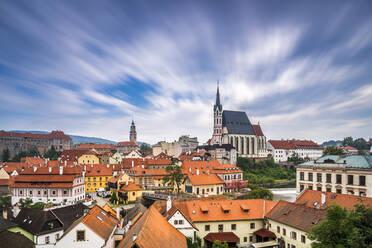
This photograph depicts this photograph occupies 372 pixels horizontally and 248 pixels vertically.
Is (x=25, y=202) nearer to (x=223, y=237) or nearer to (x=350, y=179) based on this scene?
(x=223, y=237)

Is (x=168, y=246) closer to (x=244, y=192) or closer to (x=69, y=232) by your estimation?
(x=69, y=232)

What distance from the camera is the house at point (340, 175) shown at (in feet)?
138

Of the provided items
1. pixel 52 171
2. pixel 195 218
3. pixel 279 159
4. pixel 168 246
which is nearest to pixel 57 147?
pixel 52 171

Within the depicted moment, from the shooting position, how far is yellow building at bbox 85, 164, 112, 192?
7075 cm

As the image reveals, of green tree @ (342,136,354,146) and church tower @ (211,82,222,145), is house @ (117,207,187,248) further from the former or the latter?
green tree @ (342,136,354,146)

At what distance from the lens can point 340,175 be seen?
4525 centimetres

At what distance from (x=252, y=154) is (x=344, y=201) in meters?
118

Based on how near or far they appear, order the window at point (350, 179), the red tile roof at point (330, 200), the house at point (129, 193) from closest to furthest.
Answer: the red tile roof at point (330, 200)
the window at point (350, 179)
the house at point (129, 193)

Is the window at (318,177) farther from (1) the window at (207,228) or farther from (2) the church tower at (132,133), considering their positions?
(2) the church tower at (132,133)

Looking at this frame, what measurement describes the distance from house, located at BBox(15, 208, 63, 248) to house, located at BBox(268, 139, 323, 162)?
439ft

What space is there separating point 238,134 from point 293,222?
119 m

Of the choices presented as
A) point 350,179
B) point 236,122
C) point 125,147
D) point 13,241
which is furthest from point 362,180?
point 125,147

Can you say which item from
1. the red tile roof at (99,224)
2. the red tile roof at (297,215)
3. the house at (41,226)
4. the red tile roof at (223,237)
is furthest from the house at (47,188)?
the red tile roof at (297,215)

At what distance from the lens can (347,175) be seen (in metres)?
44.3
